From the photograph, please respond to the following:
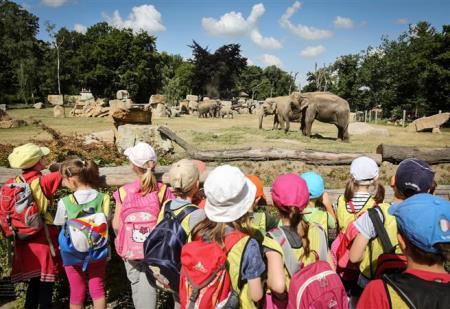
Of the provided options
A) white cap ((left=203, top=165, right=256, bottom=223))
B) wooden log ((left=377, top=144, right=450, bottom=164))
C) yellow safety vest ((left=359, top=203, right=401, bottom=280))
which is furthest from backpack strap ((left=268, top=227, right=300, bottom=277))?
wooden log ((left=377, top=144, right=450, bottom=164))

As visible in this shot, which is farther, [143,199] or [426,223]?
[143,199]

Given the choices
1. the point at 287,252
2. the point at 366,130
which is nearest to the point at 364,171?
the point at 287,252

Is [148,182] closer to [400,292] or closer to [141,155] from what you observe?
[141,155]

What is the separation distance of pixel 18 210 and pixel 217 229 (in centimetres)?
200

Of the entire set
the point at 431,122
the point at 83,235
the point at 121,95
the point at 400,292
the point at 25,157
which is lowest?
the point at 83,235

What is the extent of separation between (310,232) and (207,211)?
0.76m

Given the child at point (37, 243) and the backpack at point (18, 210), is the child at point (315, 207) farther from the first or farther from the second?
the backpack at point (18, 210)

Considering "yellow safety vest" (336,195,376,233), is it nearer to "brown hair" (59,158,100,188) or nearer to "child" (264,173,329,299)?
"child" (264,173,329,299)

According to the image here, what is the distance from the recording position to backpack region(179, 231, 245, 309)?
6.77 feet

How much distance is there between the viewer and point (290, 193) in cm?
232

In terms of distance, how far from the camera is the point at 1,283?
4195 millimetres

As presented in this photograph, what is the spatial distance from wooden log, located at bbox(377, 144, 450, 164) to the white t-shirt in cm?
704

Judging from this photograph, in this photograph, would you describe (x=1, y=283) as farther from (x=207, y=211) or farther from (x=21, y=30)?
(x=21, y=30)

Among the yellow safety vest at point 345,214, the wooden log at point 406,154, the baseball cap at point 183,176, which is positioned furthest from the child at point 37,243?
the wooden log at point 406,154
